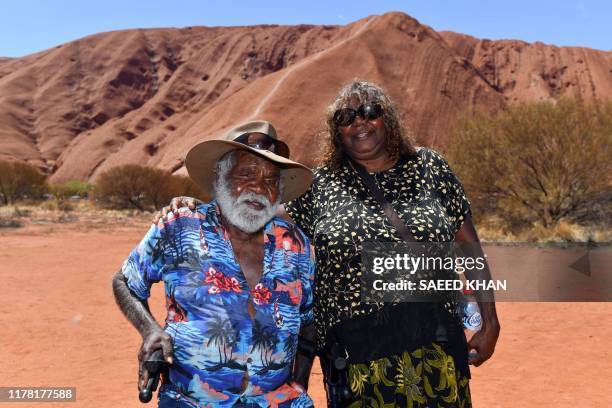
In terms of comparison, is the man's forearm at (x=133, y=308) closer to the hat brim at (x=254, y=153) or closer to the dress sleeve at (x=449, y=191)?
the hat brim at (x=254, y=153)

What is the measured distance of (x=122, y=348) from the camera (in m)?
6.21

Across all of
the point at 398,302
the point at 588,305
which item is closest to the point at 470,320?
the point at 398,302

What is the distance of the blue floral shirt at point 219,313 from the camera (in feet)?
6.54

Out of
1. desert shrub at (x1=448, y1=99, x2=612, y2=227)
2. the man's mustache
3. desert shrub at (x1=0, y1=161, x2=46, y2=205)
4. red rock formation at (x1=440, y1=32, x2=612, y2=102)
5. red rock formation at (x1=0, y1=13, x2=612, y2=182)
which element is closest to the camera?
the man's mustache

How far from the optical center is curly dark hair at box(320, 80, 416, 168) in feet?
8.20

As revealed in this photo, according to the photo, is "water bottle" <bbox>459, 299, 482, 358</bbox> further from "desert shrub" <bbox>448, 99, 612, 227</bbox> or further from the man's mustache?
"desert shrub" <bbox>448, 99, 612, 227</bbox>

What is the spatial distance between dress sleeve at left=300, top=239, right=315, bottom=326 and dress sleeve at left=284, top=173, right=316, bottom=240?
16cm

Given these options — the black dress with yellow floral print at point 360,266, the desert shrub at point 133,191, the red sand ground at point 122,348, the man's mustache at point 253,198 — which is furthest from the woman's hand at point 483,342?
the desert shrub at point 133,191

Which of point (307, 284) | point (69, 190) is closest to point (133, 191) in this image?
point (69, 190)

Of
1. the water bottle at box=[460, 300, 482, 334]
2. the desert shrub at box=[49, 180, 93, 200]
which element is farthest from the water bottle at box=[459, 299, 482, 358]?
the desert shrub at box=[49, 180, 93, 200]

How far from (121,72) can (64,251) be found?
6612 centimetres

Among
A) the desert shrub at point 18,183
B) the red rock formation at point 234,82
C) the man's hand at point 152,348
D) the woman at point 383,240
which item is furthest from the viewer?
the red rock formation at point 234,82

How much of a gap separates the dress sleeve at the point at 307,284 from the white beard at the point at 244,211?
0.71ft

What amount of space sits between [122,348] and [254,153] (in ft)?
15.7
